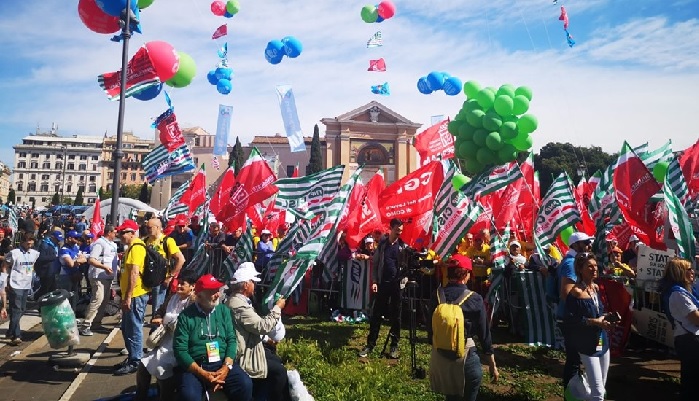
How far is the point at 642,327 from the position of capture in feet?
25.7

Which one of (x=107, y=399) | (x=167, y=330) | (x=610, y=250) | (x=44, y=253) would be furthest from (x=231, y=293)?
(x=610, y=250)

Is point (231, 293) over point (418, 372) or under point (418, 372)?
over

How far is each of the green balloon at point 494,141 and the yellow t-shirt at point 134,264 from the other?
9469mm

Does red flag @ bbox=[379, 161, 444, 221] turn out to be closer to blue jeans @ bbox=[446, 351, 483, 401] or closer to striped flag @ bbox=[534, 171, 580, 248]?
striped flag @ bbox=[534, 171, 580, 248]

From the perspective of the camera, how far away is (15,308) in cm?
794

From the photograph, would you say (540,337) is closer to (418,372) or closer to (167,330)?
(418,372)

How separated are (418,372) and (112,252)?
18.2 ft

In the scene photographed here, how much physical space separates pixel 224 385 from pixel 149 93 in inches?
326

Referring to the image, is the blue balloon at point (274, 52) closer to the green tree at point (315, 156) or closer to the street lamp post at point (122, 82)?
the street lamp post at point (122, 82)

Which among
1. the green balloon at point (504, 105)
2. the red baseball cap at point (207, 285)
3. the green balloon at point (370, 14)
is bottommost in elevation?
the red baseball cap at point (207, 285)

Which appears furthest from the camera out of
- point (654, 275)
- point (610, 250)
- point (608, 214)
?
point (608, 214)

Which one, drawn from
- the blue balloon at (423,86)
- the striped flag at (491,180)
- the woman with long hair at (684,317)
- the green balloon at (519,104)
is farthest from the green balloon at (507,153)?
the woman with long hair at (684,317)

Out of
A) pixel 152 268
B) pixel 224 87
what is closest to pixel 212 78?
pixel 224 87

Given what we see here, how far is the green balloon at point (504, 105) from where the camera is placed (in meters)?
13.6
